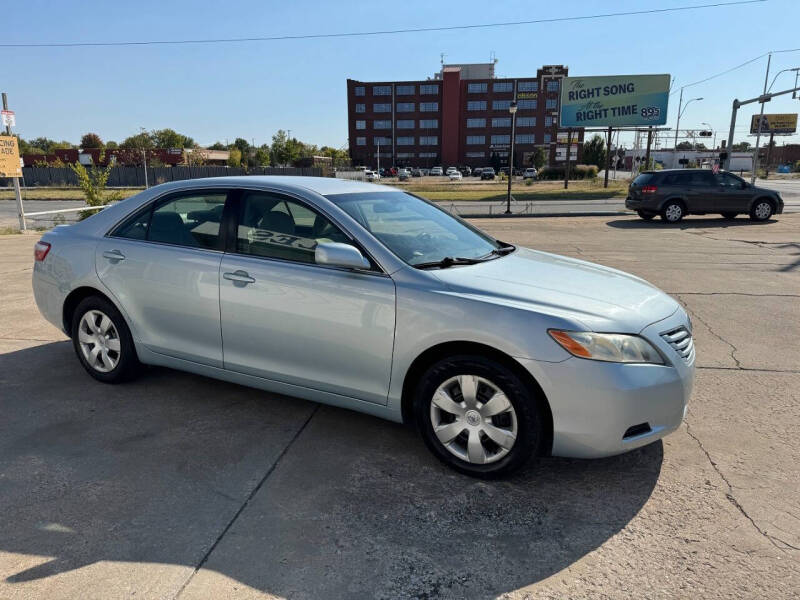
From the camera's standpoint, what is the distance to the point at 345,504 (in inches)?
119

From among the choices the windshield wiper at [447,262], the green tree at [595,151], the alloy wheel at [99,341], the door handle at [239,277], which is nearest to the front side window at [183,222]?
the door handle at [239,277]

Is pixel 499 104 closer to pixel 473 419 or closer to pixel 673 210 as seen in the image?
pixel 673 210

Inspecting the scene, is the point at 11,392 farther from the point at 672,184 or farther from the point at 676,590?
the point at 672,184

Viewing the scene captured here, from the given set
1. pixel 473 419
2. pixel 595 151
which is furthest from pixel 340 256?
pixel 595 151

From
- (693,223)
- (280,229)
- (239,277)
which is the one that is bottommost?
(693,223)

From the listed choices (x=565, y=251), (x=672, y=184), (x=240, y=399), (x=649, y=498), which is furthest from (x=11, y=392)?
(x=672, y=184)

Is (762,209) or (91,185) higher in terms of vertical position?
(91,185)

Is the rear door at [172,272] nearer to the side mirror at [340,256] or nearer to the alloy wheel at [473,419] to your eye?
the side mirror at [340,256]

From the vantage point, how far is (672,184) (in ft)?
61.8

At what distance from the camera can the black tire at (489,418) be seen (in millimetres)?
3014

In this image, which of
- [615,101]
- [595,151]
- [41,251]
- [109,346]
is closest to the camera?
[109,346]

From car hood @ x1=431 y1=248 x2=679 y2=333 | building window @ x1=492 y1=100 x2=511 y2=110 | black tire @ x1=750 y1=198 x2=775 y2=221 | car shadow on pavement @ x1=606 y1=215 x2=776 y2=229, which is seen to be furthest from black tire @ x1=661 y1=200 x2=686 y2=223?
building window @ x1=492 y1=100 x2=511 y2=110

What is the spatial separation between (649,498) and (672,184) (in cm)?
1807

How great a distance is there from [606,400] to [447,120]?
108 metres
